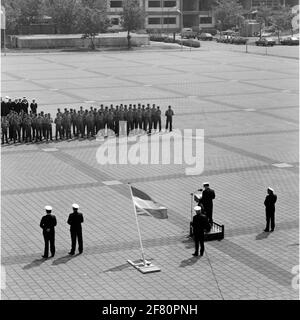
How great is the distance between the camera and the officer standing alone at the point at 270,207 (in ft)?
50.6

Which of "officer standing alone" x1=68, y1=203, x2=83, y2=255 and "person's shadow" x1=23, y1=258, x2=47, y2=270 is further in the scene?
"officer standing alone" x1=68, y1=203, x2=83, y2=255

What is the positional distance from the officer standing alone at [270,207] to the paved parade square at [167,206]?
0.23 meters

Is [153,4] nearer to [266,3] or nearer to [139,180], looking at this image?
[266,3]

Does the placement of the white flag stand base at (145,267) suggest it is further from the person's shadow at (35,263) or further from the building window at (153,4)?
the building window at (153,4)

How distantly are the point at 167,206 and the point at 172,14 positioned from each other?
91.7 metres

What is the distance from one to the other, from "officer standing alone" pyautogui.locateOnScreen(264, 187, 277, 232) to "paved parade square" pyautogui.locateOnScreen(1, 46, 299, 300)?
0.75 feet

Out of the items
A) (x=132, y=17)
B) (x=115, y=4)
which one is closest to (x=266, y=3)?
(x=115, y=4)

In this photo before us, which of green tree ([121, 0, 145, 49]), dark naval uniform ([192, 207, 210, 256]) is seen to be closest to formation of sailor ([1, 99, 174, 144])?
dark naval uniform ([192, 207, 210, 256])

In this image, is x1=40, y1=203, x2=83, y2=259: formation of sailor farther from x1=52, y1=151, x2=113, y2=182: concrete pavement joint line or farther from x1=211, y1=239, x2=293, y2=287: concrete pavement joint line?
x1=52, y1=151, x2=113, y2=182: concrete pavement joint line

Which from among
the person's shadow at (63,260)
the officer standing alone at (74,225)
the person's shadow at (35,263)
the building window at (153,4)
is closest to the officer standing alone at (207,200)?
the officer standing alone at (74,225)

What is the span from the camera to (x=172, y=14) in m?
106

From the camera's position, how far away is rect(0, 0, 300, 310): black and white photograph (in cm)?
1282

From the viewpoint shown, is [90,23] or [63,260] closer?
[63,260]
